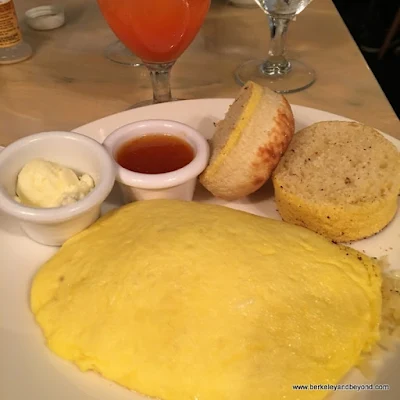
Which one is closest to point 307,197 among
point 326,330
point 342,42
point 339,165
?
point 339,165

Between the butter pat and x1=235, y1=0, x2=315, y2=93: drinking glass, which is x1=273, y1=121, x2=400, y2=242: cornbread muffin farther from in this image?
x1=235, y1=0, x2=315, y2=93: drinking glass

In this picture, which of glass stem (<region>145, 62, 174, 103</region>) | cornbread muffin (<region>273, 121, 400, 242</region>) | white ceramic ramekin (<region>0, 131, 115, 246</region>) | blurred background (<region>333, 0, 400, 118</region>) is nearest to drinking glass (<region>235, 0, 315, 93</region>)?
glass stem (<region>145, 62, 174, 103</region>)

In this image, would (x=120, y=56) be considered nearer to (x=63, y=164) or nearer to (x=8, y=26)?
(x=8, y=26)

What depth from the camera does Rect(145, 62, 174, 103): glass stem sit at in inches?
62.1

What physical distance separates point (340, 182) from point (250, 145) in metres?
0.22

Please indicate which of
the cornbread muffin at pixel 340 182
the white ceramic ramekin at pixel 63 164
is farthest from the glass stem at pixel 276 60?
the white ceramic ramekin at pixel 63 164

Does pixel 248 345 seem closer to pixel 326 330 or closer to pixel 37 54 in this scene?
pixel 326 330

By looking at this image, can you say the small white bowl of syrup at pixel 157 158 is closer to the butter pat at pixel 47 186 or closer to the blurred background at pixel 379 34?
the butter pat at pixel 47 186

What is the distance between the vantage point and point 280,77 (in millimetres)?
1875

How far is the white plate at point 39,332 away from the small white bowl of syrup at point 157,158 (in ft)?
0.37

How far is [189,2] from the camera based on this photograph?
136 centimetres

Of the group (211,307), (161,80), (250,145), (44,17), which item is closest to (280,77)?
(161,80)

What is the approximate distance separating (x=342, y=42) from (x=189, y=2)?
35.8 inches

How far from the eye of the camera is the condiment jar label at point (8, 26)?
Result: 188 cm
